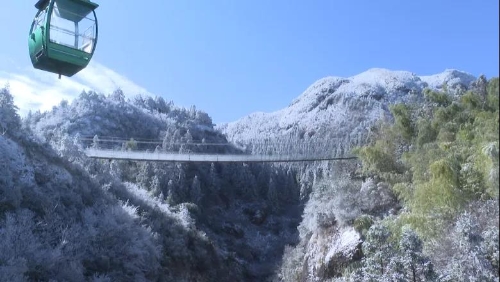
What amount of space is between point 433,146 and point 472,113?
4.98ft

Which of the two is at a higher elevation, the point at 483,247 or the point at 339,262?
the point at 483,247

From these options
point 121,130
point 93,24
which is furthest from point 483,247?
point 121,130

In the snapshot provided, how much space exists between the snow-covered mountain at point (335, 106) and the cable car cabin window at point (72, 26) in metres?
59.1

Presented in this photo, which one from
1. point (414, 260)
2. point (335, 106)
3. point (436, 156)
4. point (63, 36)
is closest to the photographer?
point (63, 36)

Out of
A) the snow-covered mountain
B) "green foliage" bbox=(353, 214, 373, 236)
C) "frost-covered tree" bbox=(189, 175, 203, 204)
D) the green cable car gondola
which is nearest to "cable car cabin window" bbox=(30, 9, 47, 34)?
the green cable car gondola

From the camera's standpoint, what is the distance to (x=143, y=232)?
22.0 m

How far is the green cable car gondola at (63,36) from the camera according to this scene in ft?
26.2

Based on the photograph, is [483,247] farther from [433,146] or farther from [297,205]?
[297,205]

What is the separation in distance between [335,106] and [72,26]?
262ft

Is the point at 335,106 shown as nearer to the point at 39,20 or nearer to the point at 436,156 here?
the point at 436,156

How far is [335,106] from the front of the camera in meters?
86.3

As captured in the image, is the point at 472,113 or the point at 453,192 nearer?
the point at 453,192

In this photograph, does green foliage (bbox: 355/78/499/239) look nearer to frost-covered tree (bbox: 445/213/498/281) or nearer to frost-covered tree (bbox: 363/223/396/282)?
frost-covered tree (bbox: 445/213/498/281)

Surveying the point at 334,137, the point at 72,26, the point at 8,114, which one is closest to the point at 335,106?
the point at 334,137
